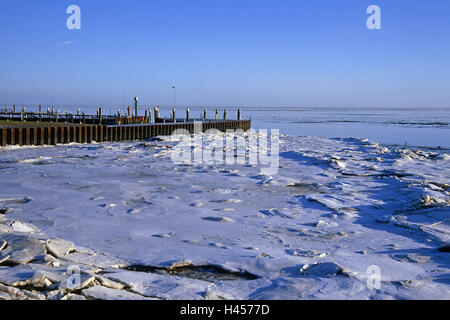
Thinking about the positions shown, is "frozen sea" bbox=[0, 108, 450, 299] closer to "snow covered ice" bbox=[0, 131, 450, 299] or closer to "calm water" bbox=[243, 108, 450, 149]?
"snow covered ice" bbox=[0, 131, 450, 299]

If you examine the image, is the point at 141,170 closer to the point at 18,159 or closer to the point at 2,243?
the point at 18,159

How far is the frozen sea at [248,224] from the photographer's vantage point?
13.6 ft

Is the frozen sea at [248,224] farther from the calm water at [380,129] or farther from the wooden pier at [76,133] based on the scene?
the calm water at [380,129]

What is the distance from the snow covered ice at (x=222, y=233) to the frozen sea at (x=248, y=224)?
2 cm

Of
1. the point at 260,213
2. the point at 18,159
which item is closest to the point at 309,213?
the point at 260,213

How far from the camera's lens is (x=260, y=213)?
7.03 m

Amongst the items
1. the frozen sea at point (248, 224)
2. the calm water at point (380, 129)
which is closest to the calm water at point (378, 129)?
the calm water at point (380, 129)

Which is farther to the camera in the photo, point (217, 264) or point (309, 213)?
point (309, 213)

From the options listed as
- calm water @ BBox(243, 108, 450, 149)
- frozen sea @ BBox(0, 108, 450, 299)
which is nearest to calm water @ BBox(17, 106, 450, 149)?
calm water @ BBox(243, 108, 450, 149)

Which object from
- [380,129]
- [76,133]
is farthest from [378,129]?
[76,133]

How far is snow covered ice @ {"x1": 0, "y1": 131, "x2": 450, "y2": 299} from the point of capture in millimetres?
3984

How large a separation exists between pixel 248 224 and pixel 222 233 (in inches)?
24.7

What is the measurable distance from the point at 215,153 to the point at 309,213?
27.6 ft

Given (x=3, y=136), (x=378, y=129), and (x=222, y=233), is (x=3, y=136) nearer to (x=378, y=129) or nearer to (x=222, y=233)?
(x=222, y=233)
